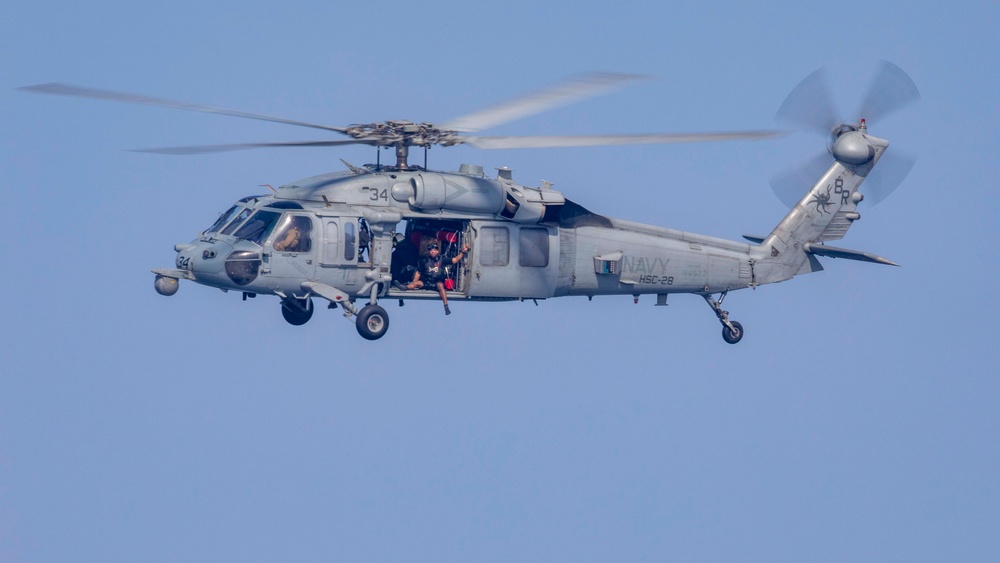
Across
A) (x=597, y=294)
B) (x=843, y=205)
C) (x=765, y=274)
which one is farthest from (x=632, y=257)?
(x=843, y=205)

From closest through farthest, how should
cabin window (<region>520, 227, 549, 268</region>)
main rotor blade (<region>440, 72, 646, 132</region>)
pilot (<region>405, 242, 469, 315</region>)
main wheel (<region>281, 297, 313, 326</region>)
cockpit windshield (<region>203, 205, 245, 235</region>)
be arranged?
main rotor blade (<region>440, 72, 646, 132</region>) → cockpit windshield (<region>203, 205, 245, 235</region>) → pilot (<region>405, 242, 469, 315</region>) → main wheel (<region>281, 297, 313, 326</region>) → cabin window (<region>520, 227, 549, 268</region>)

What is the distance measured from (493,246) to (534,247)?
2.66 feet

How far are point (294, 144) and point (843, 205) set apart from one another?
37.9 ft

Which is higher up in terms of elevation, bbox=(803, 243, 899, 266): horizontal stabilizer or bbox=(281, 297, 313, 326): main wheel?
bbox=(803, 243, 899, 266): horizontal stabilizer

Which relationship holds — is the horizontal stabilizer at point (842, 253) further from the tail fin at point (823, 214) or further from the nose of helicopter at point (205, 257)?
the nose of helicopter at point (205, 257)

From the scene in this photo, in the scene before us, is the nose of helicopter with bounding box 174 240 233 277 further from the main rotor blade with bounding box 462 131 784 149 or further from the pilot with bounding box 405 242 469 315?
the main rotor blade with bounding box 462 131 784 149

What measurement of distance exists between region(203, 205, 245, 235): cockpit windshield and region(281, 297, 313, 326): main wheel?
170 centimetres

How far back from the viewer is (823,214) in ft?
92.2

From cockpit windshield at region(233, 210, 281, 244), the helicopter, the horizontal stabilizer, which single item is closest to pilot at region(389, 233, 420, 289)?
the helicopter

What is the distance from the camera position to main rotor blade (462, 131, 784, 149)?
22.3 metres

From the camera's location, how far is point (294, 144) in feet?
73.2

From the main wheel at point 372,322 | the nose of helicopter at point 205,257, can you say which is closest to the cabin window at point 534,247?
the main wheel at point 372,322

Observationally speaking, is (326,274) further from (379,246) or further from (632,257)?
(632,257)

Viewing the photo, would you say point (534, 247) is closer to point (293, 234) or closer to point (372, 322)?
point (372, 322)
